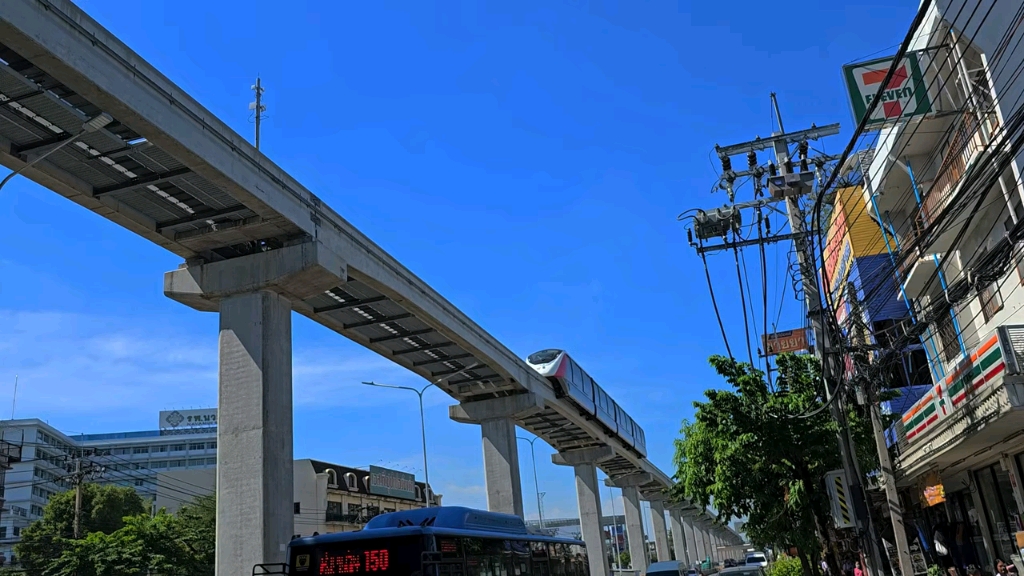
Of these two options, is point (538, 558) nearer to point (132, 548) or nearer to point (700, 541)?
point (132, 548)

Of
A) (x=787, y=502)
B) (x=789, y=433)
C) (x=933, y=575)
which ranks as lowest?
(x=933, y=575)

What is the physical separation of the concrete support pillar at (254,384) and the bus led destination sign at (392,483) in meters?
44.1

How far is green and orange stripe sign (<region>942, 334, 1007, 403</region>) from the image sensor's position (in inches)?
627

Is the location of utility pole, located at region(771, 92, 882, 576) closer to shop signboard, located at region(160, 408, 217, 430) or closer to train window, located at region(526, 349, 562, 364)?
train window, located at region(526, 349, 562, 364)

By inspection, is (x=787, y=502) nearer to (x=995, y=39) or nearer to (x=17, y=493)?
(x=995, y=39)

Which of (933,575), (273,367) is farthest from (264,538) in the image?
(933,575)

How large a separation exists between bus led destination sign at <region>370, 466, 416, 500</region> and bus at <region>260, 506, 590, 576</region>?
47812mm

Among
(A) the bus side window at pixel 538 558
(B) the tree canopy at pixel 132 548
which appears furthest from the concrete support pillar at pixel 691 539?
(A) the bus side window at pixel 538 558

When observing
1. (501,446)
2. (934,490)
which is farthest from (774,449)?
(501,446)

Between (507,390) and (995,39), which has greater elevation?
(995,39)

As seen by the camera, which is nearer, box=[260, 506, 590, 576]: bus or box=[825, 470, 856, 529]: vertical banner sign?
box=[260, 506, 590, 576]: bus

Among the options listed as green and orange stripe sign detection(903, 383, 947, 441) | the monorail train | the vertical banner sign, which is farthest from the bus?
the monorail train

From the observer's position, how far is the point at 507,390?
3597cm

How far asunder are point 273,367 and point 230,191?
4.37 meters
